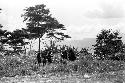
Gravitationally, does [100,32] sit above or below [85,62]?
above

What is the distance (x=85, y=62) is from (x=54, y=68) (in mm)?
2405

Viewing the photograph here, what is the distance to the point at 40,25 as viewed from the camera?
39.5 m

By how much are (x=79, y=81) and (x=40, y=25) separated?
2656 centimetres

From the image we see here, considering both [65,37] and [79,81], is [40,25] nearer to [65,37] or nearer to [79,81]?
[65,37]

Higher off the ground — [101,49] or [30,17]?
[30,17]

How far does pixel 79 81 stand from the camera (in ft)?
44.7

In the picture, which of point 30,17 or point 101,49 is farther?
point 30,17

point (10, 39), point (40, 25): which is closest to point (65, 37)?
point (40, 25)

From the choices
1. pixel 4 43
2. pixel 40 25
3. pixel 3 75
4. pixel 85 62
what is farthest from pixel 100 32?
pixel 3 75

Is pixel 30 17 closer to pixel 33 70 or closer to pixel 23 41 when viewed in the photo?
pixel 23 41

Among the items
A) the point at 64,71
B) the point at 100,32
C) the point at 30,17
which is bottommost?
the point at 64,71

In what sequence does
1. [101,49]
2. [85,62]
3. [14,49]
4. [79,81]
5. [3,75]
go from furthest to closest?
1. [14,49]
2. [101,49]
3. [85,62]
4. [3,75]
5. [79,81]

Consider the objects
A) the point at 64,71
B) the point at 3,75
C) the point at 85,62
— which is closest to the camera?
the point at 3,75

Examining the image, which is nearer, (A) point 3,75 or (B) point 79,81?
(B) point 79,81
